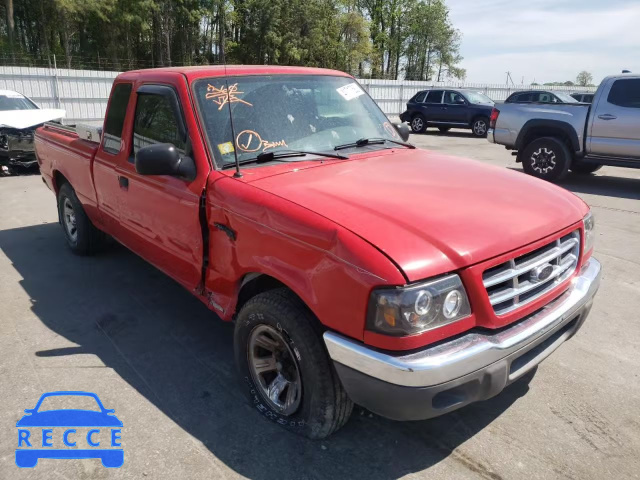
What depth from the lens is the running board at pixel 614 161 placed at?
29.6 feet

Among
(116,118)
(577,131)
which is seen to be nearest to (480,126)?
(577,131)

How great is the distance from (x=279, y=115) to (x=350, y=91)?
0.85 m

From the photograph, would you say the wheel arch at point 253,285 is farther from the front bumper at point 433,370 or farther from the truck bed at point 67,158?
the truck bed at point 67,158

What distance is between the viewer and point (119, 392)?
3.18 m

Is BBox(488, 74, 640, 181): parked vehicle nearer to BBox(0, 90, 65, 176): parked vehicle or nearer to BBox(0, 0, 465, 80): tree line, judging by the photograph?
BBox(0, 90, 65, 176): parked vehicle

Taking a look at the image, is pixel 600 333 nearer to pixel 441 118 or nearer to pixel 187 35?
→ pixel 441 118

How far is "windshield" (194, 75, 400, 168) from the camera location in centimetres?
323

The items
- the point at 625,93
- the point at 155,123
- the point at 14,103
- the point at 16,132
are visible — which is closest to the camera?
the point at 155,123

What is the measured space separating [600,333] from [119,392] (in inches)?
135

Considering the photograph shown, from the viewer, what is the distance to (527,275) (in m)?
2.53

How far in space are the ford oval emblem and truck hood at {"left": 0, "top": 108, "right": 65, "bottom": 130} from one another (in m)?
10.7

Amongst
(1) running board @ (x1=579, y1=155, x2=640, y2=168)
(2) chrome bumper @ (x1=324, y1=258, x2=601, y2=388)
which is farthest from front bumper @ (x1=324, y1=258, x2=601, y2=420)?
(1) running board @ (x1=579, y1=155, x2=640, y2=168)

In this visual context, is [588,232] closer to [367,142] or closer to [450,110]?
[367,142]

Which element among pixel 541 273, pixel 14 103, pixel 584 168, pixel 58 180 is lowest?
pixel 584 168
